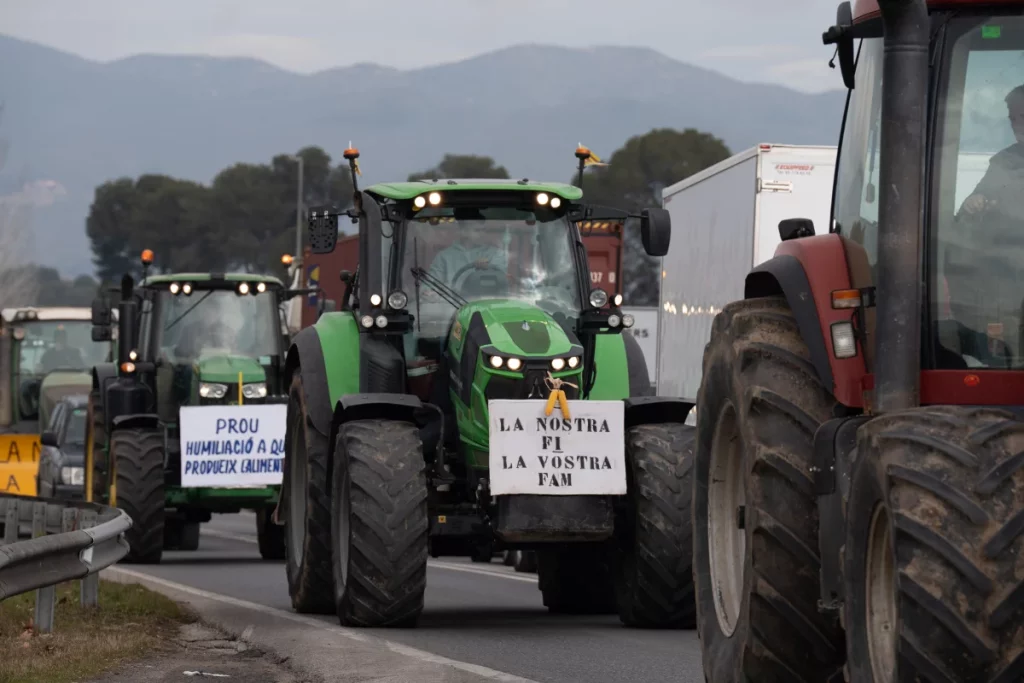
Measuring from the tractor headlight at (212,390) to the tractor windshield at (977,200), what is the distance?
1604 centimetres

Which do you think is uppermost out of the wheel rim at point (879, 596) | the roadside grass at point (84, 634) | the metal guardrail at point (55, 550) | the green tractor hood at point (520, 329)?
the green tractor hood at point (520, 329)

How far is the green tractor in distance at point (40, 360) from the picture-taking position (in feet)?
92.9

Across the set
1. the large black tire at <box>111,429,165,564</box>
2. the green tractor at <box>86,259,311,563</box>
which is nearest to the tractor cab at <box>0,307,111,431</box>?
the green tractor at <box>86,259,311,563</box>

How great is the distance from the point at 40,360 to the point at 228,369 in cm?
801

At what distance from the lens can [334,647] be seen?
444 inches

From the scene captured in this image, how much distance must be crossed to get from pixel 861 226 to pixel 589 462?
5.31 meters

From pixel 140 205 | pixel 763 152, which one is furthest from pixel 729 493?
pixel 140 205

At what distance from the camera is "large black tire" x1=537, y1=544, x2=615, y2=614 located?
14.1 metres

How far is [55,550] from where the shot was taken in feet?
36.1

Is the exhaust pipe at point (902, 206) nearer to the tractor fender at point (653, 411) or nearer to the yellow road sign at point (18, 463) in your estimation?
the tractor fender at point (653, 411)

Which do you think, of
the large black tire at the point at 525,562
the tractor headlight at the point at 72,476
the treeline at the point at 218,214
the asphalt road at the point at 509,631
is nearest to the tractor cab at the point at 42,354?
the tractor headlight at the point at 72,476

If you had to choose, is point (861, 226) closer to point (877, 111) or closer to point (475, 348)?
point (877, 111)

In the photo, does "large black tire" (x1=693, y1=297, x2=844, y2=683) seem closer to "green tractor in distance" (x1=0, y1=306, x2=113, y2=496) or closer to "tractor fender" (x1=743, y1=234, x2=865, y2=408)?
"tractor fender" (x1=743, y1=234, x2=865, y2=408)

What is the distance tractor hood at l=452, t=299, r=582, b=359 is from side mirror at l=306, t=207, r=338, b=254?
1100 mm
